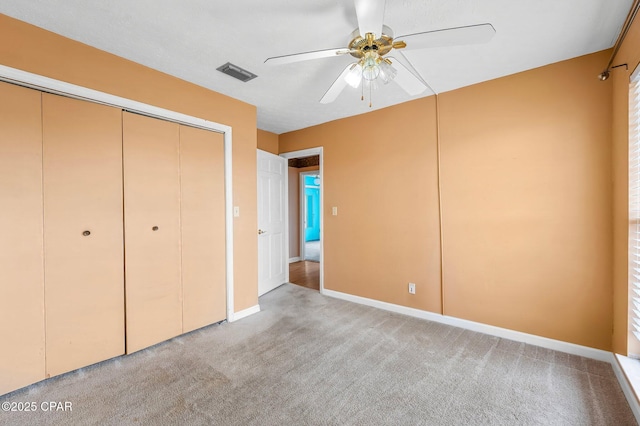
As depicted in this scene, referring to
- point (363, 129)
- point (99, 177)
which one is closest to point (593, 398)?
point (363, 129)

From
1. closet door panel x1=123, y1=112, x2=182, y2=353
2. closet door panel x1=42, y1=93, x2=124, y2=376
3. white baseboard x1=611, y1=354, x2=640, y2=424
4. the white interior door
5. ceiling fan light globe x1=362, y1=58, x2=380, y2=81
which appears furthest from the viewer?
the white interior door

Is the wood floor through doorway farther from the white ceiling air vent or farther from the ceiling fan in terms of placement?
the ceiling fan

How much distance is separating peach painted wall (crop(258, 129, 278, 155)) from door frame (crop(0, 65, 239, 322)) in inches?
47.4

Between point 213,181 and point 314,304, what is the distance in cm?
197

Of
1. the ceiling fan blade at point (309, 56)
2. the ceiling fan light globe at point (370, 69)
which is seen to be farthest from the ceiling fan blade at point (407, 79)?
the ceiling fan blade at point (309, 56)

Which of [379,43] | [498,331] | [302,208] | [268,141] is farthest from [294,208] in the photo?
[379,43]

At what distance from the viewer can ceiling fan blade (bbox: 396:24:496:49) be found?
1.30 meters

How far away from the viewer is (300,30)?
5.96ft

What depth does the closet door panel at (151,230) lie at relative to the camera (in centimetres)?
224

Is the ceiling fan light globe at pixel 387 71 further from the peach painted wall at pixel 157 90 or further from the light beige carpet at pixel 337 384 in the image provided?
the light beige carpet at pixel 337 384

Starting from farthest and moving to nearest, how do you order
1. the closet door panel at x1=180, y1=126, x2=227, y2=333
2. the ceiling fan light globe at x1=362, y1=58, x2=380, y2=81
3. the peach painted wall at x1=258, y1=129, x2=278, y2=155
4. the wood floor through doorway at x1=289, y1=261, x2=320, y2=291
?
the wood floor through doorway at x1=289, y1=261, x2=320, y2=291 < the peach painted wall at x1=258, y1=129, x2=278, y2=155 < the closet door panel at x1=180, y1=126, x2=227, y2=333 < the ceiling fan light globe at x1=362, y1=58, x2=380, y2=81

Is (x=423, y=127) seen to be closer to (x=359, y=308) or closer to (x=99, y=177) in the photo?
(x=359, y=308)

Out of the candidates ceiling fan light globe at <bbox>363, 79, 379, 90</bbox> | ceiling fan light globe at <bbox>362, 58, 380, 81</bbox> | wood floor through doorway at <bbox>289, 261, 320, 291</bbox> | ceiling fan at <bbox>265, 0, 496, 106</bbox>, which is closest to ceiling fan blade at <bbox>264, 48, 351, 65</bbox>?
ceiling fan at <bbox>265, 0, 496, 106</bbox>

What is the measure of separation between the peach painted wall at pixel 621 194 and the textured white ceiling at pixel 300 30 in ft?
0.81
